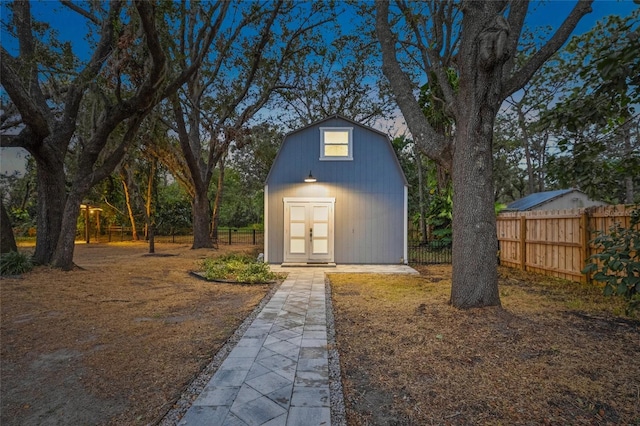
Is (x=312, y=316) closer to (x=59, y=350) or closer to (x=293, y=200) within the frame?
(x=59, y=350)

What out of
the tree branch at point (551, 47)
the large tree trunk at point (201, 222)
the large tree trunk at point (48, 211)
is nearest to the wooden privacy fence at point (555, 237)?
the tree branch at point (551, 47)

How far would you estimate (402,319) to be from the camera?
4.45 metres

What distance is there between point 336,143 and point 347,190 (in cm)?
156

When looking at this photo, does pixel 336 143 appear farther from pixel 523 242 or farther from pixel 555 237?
pixel 555 237

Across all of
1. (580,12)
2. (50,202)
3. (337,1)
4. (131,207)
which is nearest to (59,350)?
(50,202)

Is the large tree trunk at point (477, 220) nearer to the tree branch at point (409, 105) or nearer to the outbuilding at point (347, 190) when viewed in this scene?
the tree branch at point (409, 105)

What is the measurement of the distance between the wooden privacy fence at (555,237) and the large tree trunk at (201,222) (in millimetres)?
12348

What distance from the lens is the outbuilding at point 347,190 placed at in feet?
32.9

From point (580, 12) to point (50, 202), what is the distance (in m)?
11.9

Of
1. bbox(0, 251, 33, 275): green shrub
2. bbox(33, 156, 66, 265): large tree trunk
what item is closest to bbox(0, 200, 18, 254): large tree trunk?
bbox(33, 156, 66, 265): large tree trunk

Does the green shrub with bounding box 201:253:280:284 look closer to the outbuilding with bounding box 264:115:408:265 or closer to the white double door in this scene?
the white double door

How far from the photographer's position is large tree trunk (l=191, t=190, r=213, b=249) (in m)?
14.9

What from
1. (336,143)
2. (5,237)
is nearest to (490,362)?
(336,143)

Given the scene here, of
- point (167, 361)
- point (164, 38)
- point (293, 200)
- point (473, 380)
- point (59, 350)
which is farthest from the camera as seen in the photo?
point (293, 200)
